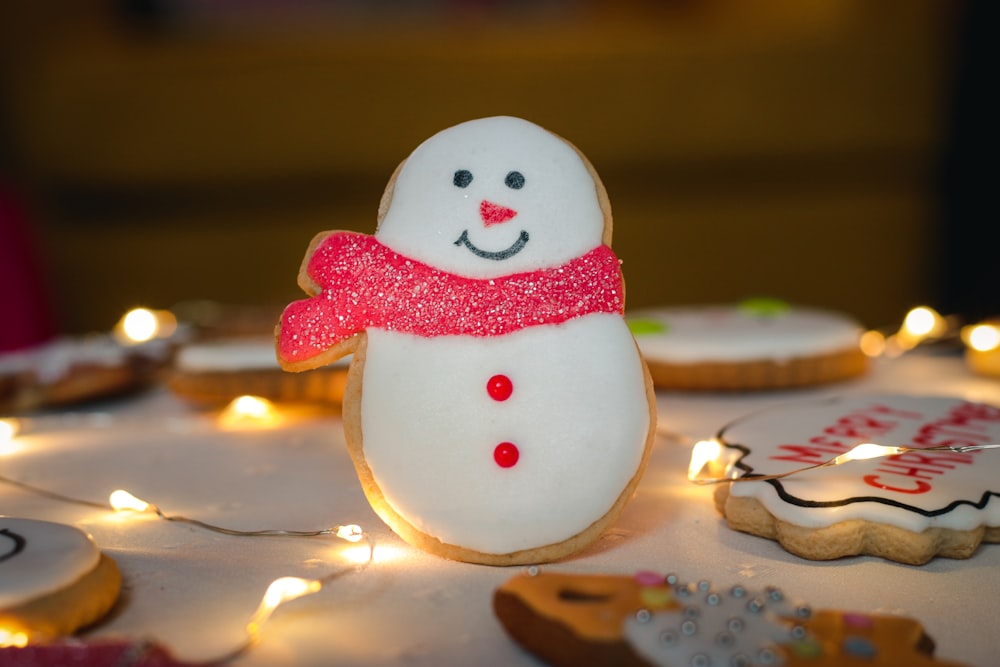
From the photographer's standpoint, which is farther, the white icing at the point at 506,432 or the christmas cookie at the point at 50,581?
the white icing at the point at 506,432

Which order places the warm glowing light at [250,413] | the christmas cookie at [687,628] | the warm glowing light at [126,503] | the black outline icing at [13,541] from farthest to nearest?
the warm glowing light at [250,413]
the warm glowing light at [126,503]
the black outline icing at [13,541]
the christmas cookie at [687,628]

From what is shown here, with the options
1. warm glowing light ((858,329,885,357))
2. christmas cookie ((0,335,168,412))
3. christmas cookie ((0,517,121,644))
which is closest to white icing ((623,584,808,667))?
christmas cookie ((0,517,121,644))

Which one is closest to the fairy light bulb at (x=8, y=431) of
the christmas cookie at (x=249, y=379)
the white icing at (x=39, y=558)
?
the christmas cookie at (x=249, y=379)

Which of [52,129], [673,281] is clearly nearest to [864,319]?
[673,281]

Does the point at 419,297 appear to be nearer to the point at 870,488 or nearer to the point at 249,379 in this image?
the point at 870,488

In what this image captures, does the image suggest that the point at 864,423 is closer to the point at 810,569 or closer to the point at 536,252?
the point at 810,569

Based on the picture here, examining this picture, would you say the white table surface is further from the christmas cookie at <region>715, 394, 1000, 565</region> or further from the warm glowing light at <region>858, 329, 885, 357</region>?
the warm glowing light at <region>858, 329, 885, 357</region>

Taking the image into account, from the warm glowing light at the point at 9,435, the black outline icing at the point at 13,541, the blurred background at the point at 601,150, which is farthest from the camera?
the blurred background at the point at 601,150

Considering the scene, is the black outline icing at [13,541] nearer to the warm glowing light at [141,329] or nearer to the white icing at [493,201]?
the white icing at [493,201]
